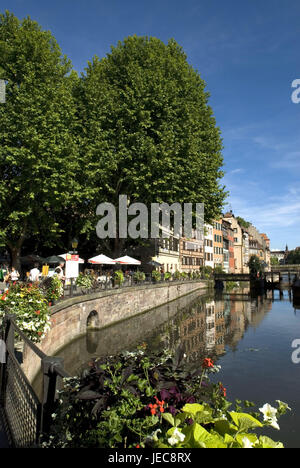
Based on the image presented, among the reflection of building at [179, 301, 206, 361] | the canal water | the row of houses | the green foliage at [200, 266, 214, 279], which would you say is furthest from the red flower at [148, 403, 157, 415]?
the green foliage at [200, 266, 214, 279]

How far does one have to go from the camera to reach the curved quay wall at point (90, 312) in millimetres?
12000

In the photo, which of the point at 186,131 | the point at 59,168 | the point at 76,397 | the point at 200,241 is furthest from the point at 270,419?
the point at 200,241

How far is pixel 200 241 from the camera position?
6475cm

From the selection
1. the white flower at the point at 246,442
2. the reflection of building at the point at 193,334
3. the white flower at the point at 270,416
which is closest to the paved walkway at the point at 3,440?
the white flower at the point at 270,416

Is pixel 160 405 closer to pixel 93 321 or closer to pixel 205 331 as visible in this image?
pixel 93 321

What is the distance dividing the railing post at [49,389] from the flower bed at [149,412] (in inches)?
4.4

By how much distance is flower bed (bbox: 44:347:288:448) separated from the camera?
93.0 inches

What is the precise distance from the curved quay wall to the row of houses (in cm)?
603

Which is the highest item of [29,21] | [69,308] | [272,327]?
[29,21]

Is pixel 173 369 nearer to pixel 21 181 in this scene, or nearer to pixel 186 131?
pixel 21 181

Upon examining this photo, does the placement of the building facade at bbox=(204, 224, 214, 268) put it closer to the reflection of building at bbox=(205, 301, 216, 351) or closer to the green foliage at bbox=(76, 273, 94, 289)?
the reflection of building at bbox=(205, 301, 216, 351)

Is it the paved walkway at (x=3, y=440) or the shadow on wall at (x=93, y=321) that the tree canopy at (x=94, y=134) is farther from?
the paved walkway at (x=3, y=440)

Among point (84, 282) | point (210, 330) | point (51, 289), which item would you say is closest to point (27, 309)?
point (51, 289)

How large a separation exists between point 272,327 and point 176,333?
730 cm
